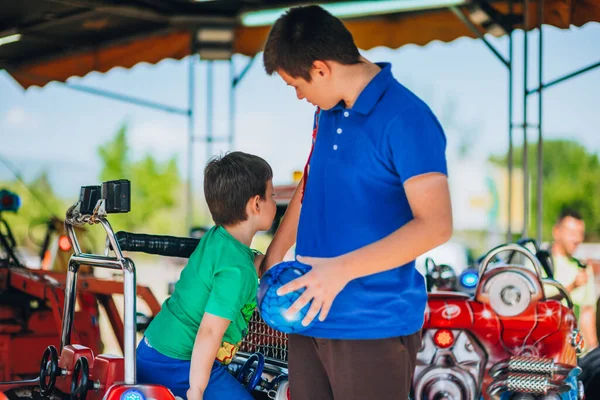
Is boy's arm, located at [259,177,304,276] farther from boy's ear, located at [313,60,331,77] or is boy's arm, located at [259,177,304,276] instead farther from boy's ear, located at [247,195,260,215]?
boy's ear, located at [313,60,331,77]

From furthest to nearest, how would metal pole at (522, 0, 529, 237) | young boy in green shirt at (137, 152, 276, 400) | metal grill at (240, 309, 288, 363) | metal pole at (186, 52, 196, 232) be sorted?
metal pole at (186, 52, 196, 232) → metal pole at (522, 0, 529, 237) → metal grill at (240, 309, 288, 363) → young boy in green shirt at (137, 152, 276, 400)

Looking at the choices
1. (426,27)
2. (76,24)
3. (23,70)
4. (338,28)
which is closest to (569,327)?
(338,28)

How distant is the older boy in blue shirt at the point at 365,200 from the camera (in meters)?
1.53

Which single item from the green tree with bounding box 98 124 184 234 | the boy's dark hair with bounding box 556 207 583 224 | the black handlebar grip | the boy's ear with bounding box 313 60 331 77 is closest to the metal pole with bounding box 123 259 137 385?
the black handlebar grip

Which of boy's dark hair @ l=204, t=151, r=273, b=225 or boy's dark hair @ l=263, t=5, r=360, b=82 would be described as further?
boy's dark hair @ l=204, t=151, r=273, b=225

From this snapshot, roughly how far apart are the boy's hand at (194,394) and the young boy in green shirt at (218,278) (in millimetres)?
62

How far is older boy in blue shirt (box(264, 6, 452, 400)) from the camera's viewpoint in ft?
5.02

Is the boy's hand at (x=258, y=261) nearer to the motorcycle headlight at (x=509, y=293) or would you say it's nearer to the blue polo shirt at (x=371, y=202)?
the blue polo shirt at (x=371, y=202)

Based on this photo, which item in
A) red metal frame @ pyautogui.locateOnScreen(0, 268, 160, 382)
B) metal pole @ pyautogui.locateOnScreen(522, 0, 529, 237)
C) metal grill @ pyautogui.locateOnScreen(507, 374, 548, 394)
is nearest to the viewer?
metal grill @ pyautogui.locateOnScreen(507, 374, 548, 394)

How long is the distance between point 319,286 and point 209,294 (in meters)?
0.79

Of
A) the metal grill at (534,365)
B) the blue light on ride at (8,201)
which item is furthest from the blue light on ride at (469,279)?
the blue light on ride at (8,201)

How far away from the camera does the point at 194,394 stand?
2070mm

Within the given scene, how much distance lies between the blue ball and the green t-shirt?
20.7 inches

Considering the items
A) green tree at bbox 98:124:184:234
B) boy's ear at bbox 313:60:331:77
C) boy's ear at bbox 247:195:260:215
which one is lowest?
boy's ear at bbox 247:195:260:215
